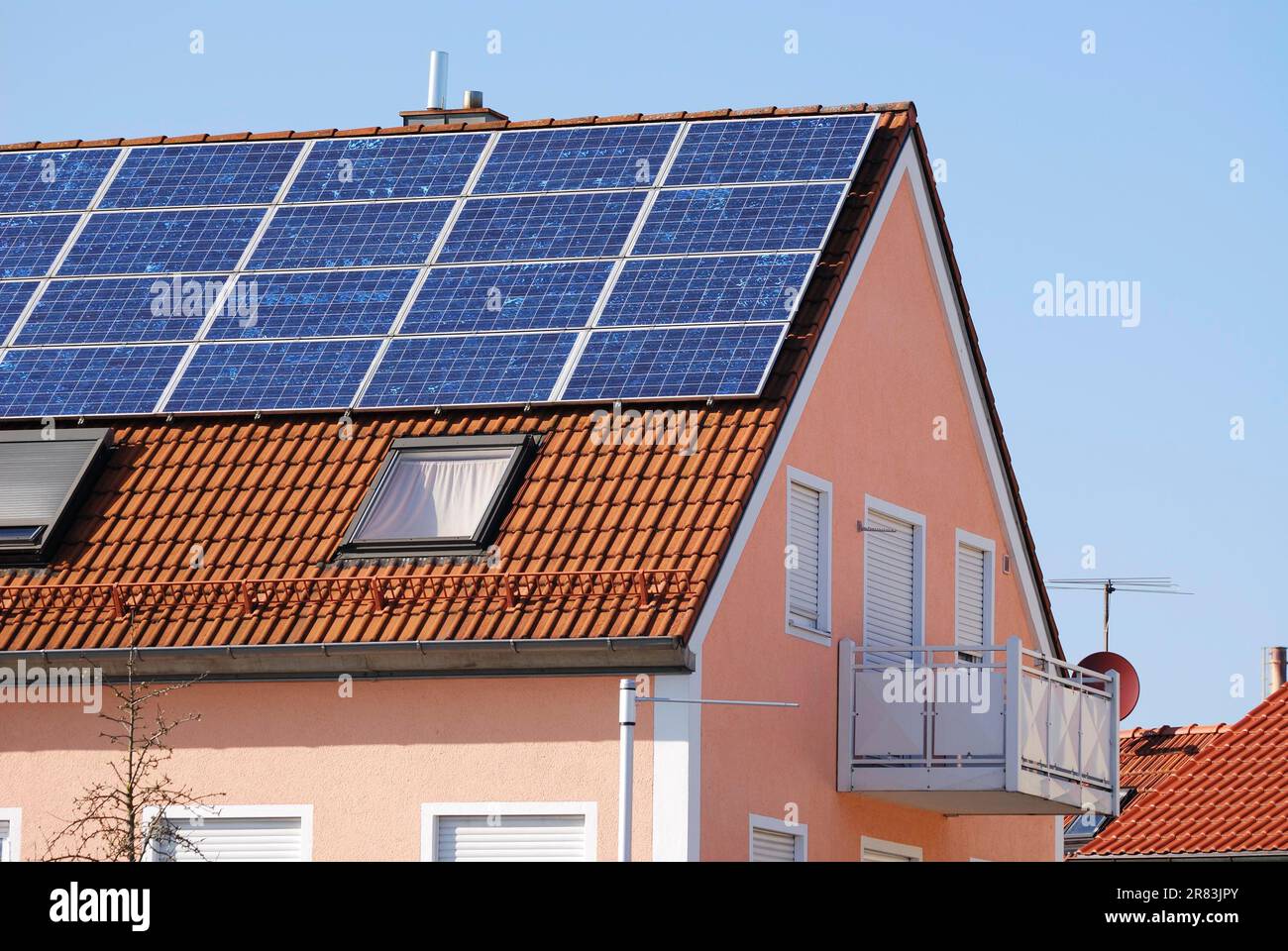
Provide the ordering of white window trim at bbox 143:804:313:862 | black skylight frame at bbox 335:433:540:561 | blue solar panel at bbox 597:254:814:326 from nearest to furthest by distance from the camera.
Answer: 1. white window trim at bbox 143:804:313:862
2. black skylight frame at bbox 335:433:540:561
3. blue solar panel at bbox 597:254:814:326

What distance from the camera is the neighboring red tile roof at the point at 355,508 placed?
20219 millimetres

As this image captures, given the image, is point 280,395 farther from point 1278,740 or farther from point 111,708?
point 1278,740

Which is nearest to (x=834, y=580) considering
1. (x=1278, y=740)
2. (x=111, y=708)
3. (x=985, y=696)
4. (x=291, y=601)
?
(x=985, y=696)

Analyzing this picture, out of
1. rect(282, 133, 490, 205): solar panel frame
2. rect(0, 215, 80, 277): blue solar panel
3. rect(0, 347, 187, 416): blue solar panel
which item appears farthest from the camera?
rect(0, 215, 80, 277): blue solar panel

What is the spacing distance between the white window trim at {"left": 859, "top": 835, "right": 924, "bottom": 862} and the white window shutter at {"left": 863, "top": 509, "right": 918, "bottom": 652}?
5.85 ft

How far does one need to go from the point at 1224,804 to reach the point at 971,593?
540 cm

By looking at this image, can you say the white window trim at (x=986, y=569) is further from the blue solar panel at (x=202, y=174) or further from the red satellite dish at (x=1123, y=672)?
the blue solar panel at (x=202, y=174)

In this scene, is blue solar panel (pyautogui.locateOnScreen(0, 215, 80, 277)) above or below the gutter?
above

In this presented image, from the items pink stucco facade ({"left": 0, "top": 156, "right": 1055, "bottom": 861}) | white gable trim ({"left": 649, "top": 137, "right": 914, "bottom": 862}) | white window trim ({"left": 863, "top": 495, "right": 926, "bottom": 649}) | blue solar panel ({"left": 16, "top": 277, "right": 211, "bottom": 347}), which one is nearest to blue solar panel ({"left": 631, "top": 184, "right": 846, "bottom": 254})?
pink stucco facade ({"left": 0, "top": 156, "right": 1055, "bottom": 861})

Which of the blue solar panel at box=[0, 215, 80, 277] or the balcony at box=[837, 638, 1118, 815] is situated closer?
the balcony at box=[837, 638, 1118, 815]

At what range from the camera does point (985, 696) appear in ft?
72.8

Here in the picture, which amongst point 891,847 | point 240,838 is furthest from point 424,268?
Result: point 891,847

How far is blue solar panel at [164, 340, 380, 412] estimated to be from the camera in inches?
896

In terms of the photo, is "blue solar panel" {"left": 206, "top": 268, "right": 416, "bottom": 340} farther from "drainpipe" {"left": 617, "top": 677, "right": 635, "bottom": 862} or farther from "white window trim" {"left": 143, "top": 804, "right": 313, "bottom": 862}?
"drainpipe" {"left": 617, "top": 677, "right": 635, "bottom": 862}
